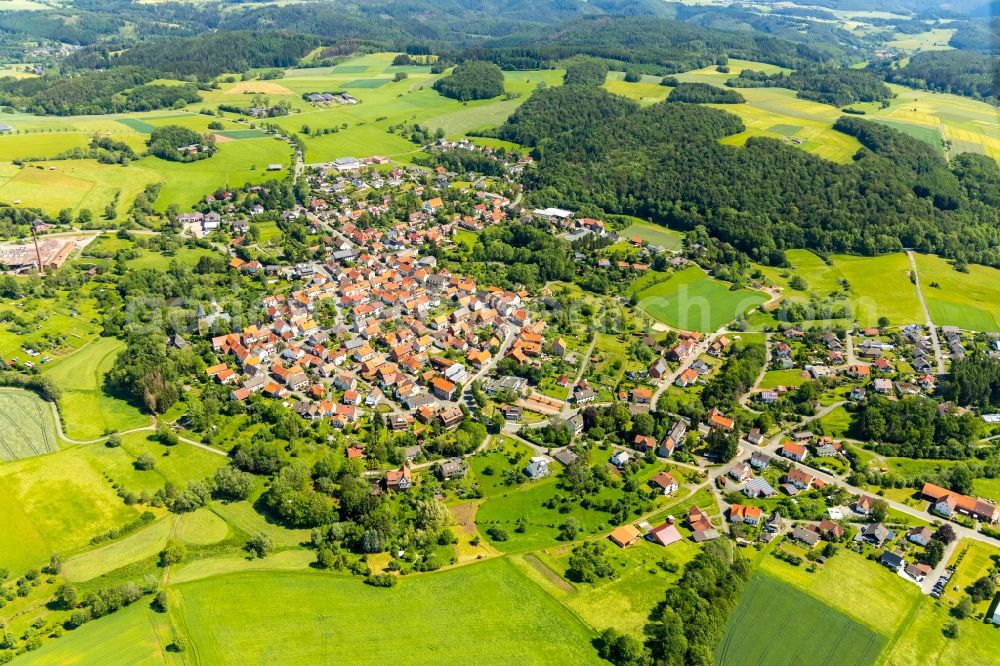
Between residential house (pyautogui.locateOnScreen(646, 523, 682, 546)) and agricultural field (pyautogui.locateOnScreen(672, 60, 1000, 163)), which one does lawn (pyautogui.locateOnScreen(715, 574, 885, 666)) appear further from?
agricultural field (pyautogui.locateOnScreen(672, 60, 1000, 163))

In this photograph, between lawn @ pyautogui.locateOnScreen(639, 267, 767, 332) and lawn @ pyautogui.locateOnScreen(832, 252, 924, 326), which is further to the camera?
lawn @ pyautogui.locateOnScreen(832, 252, 924, 326)

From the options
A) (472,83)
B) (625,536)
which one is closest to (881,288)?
(625,536)

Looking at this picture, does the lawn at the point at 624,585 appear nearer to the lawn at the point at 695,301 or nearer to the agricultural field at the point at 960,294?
the lawn at the point at 695,301

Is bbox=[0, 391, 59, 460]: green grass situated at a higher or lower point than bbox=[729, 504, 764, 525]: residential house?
higher

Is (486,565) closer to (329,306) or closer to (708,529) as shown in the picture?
(708,529)

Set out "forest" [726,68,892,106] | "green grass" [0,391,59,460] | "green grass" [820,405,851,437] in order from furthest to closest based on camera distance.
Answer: "forest" [726,68,892,106] < "green grass" [820,405,851,437] < "green grass" [0,391,59,460]

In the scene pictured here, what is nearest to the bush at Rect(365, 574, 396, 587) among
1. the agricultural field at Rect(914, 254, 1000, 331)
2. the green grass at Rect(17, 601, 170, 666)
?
the green grass at Rect(17, 601, 170, 666)

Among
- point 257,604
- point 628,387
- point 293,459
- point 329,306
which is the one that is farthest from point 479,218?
point 257,604
